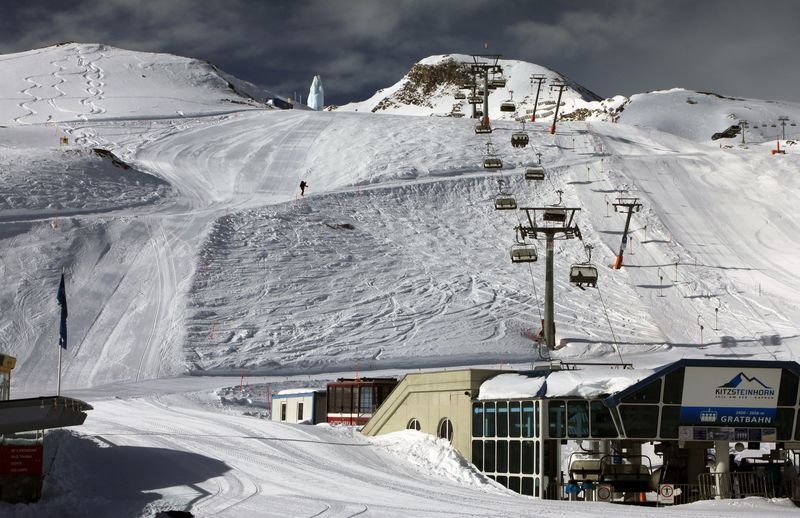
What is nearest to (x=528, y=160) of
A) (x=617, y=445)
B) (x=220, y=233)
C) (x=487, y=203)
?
(x=487, y=203)

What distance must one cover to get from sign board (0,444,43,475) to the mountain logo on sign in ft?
42.4

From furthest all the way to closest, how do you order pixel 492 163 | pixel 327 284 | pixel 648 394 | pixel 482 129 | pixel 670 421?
pixel 482 129 → pixel 492 163 → pixel 327 284 → pixel 670 421 → pixel 648 394

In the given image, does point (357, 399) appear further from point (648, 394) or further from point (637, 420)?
point (648, 394)

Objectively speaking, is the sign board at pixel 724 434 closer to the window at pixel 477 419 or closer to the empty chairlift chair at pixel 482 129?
the window at pixel 477 419

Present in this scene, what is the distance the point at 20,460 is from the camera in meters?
15.4

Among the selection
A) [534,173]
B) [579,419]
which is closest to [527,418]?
[579,419]

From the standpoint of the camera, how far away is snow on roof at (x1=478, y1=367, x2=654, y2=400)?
20141 mm

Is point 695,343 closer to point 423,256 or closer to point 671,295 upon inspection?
point 671,295

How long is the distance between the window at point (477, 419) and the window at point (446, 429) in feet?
3.44

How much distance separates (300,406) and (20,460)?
16331 mm

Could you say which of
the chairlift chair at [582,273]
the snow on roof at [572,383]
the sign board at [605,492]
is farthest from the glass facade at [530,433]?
the chairlift chair at [582,273]

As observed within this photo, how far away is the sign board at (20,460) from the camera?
50.1ft

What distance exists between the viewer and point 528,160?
62.3 metres

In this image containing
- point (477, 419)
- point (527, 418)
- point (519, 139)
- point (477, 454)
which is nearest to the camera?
point (527, 418)
